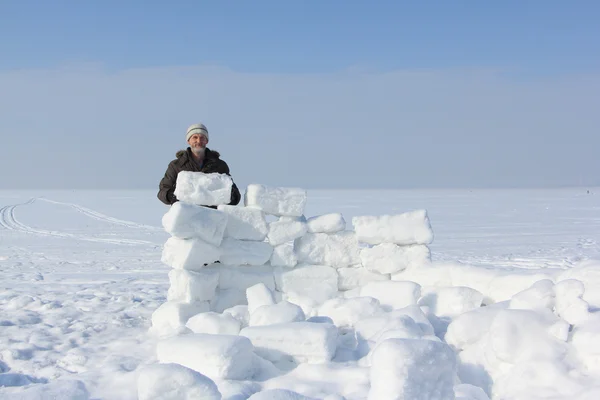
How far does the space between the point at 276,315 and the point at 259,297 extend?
539mm

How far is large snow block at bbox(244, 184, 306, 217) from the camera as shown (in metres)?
5.07

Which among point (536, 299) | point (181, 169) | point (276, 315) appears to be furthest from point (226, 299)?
point (536, 299)

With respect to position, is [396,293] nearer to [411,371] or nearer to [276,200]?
[276,200]

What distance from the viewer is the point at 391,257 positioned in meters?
5.10

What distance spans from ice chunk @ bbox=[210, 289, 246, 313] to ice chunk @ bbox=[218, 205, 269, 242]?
48cm

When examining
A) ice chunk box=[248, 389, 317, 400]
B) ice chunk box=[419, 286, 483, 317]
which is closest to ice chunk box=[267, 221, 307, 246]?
ice chunk box=[419, 286, 483, 317]

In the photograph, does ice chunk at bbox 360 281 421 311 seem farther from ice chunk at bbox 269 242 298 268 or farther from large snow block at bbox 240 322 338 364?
large snow block at bbox 240 322 338 364

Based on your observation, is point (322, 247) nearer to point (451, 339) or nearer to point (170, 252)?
point (170, 252)

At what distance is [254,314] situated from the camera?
3879 millimetres

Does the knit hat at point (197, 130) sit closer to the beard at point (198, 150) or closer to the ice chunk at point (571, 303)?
the beard at point (198, 150)

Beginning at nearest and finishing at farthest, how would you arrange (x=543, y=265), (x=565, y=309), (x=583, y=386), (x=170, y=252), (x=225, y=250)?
(x=583, y=386) < (x=565, y=309) < (x=170, y=252) < (x=225, y=250) < (x=543, y=265)

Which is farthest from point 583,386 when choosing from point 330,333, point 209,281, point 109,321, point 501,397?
point 109,321

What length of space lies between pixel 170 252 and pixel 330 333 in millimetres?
1812

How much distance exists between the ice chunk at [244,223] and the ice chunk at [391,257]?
3.11ft
